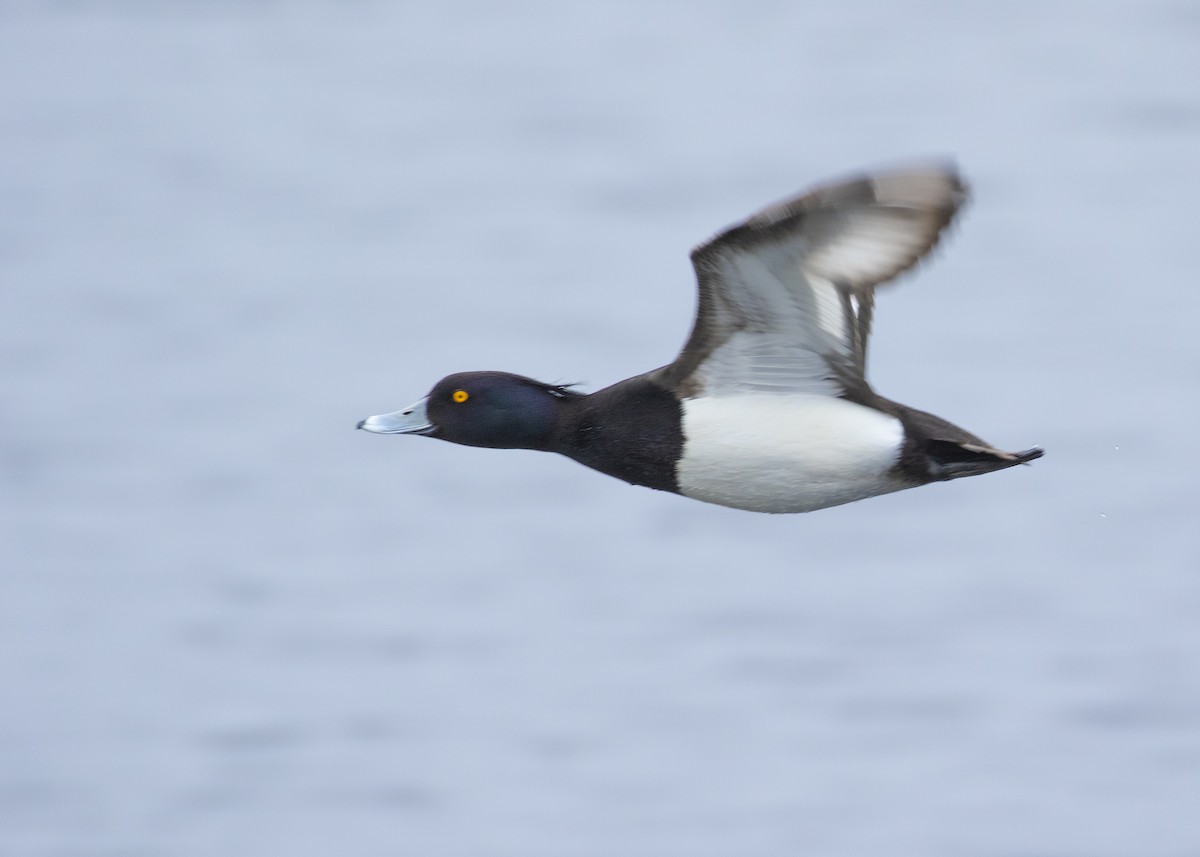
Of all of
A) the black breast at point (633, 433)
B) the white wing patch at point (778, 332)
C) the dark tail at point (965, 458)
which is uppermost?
the white wing patch at point (778, 332)

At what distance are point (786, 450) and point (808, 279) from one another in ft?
1.90

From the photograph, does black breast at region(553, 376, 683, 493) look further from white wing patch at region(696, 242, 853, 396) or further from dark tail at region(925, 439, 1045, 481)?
dark tail at region(925, 439, 1045, 481)

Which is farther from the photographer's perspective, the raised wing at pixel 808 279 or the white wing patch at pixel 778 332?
the white wing patch at pixel 778 332

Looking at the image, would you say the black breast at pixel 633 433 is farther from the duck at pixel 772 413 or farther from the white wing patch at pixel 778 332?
the white wing patch at pixel 778 332

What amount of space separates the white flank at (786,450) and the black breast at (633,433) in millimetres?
49

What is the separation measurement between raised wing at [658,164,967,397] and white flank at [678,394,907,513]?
59 mm

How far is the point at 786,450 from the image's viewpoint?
6.70 metres

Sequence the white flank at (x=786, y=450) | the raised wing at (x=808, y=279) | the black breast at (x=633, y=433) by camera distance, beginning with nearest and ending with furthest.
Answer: the raised wing at (x=808, y=279), the white flank at (x=786, y=450), the black breast at (x=633, y=433)

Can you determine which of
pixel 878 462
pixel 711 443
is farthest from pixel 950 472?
pixel 711 443

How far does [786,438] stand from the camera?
6703mm

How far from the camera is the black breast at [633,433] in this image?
6.77 metres

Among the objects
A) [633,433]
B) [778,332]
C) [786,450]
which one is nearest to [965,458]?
[786,450]

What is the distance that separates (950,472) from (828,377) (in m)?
0.48

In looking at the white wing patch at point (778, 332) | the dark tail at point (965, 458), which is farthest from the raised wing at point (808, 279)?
the dark tail at point (965, 458)
